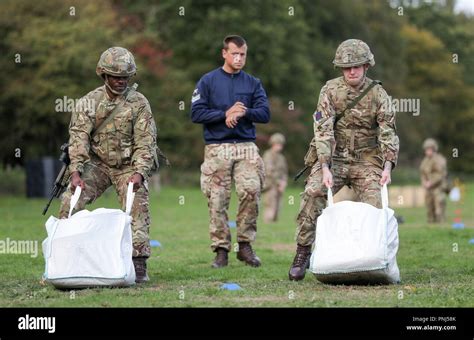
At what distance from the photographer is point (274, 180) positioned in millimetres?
28938

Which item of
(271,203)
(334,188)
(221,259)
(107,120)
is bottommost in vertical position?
(221,259)

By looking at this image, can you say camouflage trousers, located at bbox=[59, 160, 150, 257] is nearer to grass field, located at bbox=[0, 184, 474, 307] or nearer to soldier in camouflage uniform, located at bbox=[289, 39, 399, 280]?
grass field, located at bbox=[0, 184, 474, 307]

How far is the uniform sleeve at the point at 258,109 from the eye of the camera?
13156mm

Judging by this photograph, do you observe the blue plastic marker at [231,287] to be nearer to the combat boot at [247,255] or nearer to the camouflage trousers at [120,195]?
the camouflage trousers at [120,195]

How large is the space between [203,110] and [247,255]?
6.19 ft

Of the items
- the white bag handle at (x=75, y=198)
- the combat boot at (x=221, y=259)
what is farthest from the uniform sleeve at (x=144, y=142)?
the combat boot at (x=221, y=259)

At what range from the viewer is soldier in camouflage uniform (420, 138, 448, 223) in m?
29.2

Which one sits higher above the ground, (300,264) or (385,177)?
(385,177)

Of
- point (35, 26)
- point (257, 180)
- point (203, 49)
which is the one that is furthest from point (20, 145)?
point (257, 180)

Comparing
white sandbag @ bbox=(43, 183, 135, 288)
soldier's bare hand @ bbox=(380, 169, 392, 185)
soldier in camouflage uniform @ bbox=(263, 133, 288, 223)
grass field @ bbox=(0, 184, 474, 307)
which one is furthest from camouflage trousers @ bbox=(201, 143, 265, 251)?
soldier in camouflage uniform @ bbox=(263, 133, 288, 223)

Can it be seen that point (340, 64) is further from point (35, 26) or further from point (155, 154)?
point (35, 26)

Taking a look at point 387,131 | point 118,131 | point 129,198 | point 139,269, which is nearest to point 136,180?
point 129,198

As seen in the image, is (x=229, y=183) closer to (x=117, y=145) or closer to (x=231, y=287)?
(x=117, y=145)
